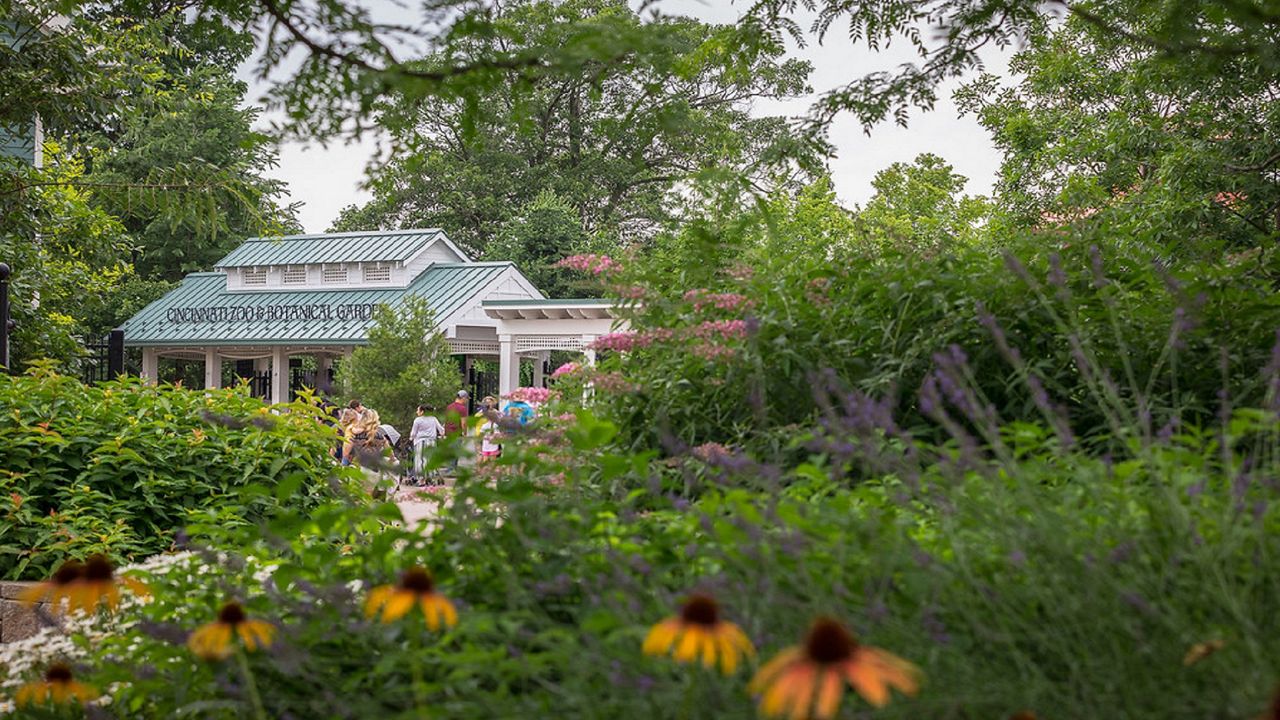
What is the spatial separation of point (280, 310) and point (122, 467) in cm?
2461

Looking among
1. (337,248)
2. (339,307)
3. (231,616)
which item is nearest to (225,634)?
(231,616)

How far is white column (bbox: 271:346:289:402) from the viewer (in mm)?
30344

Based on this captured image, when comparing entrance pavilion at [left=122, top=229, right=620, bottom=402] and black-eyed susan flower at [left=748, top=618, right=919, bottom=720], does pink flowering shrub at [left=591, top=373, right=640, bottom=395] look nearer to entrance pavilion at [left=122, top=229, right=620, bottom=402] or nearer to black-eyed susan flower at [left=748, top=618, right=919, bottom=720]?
black-eyed susan flower at [left=748, top=618, right=919, bottom=720]

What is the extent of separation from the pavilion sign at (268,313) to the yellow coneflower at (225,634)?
991 inches

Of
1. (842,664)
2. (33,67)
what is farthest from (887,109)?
(33,67)

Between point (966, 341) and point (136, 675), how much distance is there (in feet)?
8.51

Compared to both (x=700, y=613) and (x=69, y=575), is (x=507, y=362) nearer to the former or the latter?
(x=69, y=575)

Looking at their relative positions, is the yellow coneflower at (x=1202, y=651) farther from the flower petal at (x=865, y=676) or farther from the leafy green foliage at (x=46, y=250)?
the leafy green foliage at (x=46, y=250)

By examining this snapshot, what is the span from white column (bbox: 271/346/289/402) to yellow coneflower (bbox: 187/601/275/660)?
1142 inches

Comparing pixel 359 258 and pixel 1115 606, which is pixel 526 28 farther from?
pixel 359 258

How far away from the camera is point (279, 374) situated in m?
30.4

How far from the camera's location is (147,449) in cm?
582

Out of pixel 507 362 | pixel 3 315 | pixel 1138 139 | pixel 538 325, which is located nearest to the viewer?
pixel 3 315

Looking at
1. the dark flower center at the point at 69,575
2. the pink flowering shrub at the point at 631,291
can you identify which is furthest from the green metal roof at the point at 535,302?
the dark flower center at the point at 69,575
